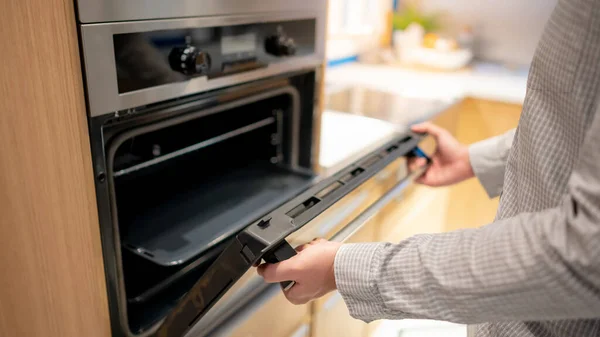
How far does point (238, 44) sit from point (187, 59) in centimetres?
14

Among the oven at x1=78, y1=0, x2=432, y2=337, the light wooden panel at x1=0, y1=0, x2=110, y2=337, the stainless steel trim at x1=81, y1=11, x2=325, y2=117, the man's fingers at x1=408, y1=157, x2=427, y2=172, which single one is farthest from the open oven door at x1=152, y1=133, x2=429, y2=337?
the man's fingers at x1=408, y1=157, x2=427, y2=172

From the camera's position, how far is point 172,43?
28.0 inches

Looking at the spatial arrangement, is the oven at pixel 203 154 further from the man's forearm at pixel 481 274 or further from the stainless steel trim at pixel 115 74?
the man's forearm at pixel 481 274

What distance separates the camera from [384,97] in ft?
6.12

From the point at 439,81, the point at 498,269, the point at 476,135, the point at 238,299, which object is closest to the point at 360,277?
the point at 498,269

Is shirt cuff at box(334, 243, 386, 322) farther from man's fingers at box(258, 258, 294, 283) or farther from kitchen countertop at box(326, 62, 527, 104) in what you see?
kitchen countertop at box(326, 62, 527, 104)

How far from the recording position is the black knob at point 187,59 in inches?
28.2

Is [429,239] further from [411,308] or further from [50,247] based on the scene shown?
[50,247]

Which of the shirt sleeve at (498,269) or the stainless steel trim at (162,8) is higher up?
the stainless steel trim at (162,8)

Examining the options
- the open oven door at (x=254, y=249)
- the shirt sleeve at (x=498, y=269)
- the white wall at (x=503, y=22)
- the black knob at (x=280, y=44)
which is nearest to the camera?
the shirt sleeve at (x=498, y=269)

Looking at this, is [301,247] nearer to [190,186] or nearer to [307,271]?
[307,271]

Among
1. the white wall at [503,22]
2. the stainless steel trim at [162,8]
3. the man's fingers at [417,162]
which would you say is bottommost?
the man's fingers at [417,162]

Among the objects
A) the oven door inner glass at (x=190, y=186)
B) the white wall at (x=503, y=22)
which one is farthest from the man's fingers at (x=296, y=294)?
the white wall at (x=503, y=22)

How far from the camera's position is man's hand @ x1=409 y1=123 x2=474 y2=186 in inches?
47.6
